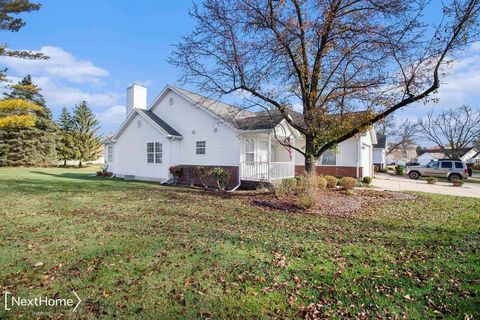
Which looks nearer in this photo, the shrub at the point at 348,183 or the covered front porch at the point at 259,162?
the shrub at the point at 348,183

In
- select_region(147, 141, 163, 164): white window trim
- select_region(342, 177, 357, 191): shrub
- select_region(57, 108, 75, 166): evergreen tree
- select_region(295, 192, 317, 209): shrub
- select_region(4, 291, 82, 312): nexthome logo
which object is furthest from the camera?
select_region(57, 108, 75, 166): evergreen tree

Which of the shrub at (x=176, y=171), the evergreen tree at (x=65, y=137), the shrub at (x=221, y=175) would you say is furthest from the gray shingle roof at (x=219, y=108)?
the evergreen tree at (x=65, y=137)

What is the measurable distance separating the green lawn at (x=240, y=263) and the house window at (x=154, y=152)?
31.0ft

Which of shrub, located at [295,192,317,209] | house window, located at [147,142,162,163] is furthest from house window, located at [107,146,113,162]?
shrub, located at [295,192,317,209]

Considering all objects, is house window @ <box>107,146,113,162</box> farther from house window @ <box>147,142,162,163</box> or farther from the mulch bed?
the mulch bed

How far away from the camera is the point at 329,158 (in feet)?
65.6

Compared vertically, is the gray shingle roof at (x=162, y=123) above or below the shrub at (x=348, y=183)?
above

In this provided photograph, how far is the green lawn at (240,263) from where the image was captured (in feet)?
10.8

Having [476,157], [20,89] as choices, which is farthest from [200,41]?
[476,157]

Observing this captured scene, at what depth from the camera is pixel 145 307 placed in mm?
3223

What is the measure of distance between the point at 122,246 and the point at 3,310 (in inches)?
83.7

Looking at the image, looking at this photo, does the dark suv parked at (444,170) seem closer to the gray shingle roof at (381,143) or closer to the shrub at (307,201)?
the gray shingle roof at (381,143)

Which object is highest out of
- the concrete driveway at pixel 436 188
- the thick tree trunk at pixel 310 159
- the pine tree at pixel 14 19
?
the pine tree at pixel 14 19

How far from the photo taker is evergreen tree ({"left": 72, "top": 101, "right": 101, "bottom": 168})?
119ft
